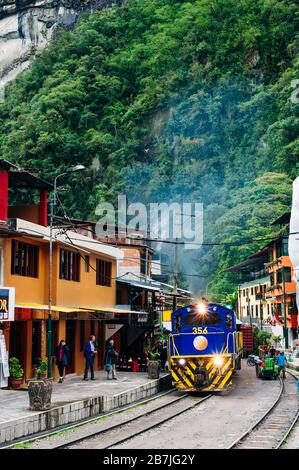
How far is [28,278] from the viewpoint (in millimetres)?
24375

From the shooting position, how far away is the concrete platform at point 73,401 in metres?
14.1

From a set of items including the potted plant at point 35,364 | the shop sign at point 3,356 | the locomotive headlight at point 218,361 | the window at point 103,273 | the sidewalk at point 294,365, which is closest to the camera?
the shop sign at point 3,356

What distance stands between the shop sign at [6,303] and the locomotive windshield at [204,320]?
6.81 m

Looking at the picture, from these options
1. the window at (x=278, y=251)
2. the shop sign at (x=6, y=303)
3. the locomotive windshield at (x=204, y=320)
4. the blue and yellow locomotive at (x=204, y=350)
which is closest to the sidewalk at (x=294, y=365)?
the blue and yellow locomotive at (x=204, y=350)

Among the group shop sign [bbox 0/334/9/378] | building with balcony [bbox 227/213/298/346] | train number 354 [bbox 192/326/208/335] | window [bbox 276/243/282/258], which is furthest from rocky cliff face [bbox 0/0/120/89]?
shop sign [bbox 0/334/9/378]

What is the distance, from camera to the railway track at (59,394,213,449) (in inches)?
531

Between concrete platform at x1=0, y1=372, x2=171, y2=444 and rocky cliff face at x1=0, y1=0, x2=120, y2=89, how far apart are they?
354 feet

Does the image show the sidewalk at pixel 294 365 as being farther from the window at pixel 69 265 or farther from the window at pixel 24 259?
the window at pixel 24 259

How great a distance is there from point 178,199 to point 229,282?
16.7 m

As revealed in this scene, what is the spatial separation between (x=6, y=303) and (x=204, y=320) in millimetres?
7421

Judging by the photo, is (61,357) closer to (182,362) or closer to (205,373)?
(182,362)

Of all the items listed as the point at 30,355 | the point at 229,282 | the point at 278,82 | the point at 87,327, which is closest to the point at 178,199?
the point at 229,282

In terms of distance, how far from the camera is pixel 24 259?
79.5 ft
